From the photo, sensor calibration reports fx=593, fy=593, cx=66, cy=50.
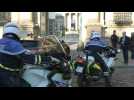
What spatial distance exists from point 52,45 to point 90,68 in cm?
60

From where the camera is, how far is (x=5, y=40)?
5.47 meters

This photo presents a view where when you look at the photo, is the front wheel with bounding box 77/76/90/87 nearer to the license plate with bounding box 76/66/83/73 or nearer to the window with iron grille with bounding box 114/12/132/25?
the license plate with bounding box 76/66/83/73

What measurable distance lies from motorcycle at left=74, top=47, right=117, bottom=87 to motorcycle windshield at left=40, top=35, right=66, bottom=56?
0.65 feet

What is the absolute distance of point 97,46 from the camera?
6.16m

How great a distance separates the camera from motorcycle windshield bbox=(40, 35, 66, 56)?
5.59 meters

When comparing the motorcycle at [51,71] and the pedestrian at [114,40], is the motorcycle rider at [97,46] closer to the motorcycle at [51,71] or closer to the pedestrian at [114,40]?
the pedestrian at [114,40]

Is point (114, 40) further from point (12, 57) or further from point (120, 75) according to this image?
point (12, 57)

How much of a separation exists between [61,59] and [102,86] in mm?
474

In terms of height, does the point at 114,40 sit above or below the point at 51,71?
above

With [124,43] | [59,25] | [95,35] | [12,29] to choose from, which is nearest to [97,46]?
[95,35]
